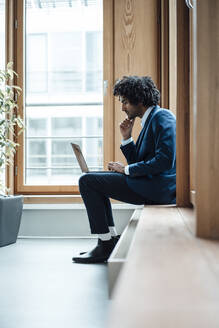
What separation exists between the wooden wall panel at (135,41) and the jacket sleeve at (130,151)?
96cm

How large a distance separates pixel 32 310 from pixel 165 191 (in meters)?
1.05

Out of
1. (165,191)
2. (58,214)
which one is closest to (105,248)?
(165,191)

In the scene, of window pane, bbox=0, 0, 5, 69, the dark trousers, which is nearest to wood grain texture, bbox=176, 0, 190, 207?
the dark trousers

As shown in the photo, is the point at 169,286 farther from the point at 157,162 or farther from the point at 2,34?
the point at 2,34

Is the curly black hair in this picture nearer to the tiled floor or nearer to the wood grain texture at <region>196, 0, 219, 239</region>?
the tiled floor

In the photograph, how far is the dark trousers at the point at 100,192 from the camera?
248 centimetres

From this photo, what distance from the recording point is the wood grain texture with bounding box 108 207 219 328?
396 millimetres

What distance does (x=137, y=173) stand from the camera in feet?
7.78

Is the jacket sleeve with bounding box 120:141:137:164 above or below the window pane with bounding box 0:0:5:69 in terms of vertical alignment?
below

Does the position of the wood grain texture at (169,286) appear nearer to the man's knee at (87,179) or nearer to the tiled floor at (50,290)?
the tiled floor at (50,290)

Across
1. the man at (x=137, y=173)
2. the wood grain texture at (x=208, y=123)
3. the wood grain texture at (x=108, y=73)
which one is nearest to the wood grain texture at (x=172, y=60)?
the man at (x=137, y=173)

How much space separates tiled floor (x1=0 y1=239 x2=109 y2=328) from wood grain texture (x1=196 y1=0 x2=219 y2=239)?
2.03ft

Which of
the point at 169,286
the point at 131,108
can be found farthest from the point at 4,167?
the point at 169,286

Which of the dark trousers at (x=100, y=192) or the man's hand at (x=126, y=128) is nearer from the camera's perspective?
the dark trousers at (x=100, y=192)
